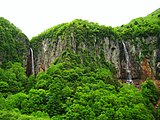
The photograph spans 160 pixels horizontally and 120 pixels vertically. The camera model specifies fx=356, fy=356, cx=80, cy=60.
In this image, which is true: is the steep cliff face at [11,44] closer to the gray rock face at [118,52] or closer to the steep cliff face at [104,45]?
the steep cliff face at [104,45]

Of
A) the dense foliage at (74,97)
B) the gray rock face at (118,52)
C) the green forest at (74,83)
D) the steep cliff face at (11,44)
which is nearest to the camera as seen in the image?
the dense foliage at (74,97)

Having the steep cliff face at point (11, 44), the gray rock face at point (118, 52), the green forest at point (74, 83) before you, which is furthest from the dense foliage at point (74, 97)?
the gray rock face at point (118, 52)

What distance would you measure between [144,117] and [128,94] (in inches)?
160

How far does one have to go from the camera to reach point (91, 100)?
34.0 meters

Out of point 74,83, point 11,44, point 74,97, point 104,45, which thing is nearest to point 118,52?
point 104,45

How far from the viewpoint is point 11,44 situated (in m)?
45.8

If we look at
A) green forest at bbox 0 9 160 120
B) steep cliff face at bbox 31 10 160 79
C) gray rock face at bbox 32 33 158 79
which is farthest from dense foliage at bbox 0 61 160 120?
gray rock face at bbox 32 33 158 79

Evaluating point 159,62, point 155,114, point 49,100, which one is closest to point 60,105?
point 49,100

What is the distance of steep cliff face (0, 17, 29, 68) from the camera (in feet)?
144

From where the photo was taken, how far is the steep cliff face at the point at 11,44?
44000 millimetres

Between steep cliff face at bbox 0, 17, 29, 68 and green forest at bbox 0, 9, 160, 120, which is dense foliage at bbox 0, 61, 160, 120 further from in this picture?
steep cliff face at bbox 0, 17, 29, 68

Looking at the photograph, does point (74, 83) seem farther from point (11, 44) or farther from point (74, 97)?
point (11, 44)

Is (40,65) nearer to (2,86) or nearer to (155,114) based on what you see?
(2,86)

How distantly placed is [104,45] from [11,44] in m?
12.0
